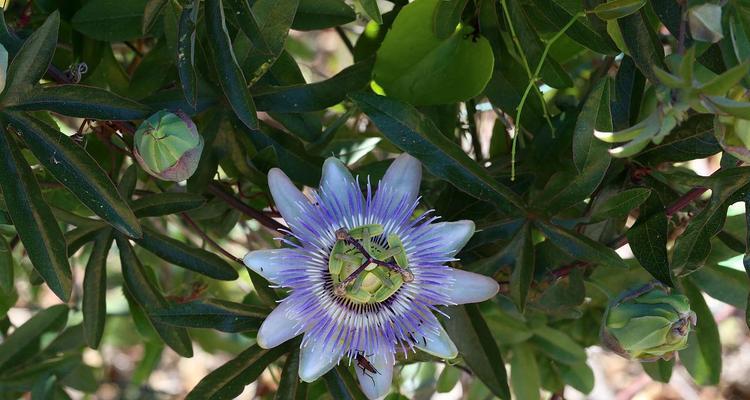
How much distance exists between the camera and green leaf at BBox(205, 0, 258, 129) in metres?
1.16

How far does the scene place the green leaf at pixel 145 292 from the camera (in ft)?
4.62

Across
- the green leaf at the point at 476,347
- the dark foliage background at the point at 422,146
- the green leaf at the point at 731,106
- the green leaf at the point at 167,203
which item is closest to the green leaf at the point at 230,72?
the dark foliage background at the point at 422,146

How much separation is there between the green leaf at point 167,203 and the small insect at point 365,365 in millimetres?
332

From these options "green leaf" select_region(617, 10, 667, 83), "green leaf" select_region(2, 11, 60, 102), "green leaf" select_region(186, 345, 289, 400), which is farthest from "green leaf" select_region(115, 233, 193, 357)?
"green leaf" select_region(617, 10, 667, 83)

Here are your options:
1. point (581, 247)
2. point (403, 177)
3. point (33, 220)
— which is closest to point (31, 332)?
point (33, 220)

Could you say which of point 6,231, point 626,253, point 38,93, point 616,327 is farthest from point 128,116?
point 626,253

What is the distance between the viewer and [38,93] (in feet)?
3.86

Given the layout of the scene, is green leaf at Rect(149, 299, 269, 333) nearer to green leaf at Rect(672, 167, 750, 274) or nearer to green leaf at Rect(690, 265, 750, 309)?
green leaf at Rect(672, 167, 750, 274)

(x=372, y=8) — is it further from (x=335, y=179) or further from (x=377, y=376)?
(x=377, y=376)

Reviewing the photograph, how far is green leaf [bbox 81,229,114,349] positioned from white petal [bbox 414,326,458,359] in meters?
0.50

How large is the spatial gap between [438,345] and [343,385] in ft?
0.55

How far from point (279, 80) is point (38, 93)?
0.40m

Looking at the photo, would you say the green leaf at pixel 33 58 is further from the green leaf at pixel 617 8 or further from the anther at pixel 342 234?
the green leaf at pixel 617 8

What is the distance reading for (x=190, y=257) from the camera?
1386 millimetres
